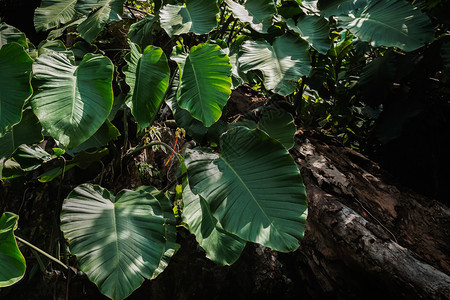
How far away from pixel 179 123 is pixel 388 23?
3.98 feet

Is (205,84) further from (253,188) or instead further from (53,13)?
(53,13)

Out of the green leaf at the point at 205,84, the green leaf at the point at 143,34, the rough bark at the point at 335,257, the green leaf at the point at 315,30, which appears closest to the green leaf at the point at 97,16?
the green leaf at the point at 143,34

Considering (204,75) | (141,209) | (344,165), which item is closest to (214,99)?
(204,75)

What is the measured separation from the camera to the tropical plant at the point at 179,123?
3.52 ft

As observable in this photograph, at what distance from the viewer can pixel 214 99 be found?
53.9 inches

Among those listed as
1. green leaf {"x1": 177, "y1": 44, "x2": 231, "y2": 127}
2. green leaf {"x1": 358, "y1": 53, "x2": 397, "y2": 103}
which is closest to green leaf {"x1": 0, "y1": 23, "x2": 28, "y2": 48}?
green leaf {"x1": 177, "y1": 44, "x2": 231, "y2": 127}

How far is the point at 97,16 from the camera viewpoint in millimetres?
1762

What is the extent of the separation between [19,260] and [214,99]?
90 centimetres

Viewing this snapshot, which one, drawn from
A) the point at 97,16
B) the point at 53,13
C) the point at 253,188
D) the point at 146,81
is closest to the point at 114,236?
the point at 253,188

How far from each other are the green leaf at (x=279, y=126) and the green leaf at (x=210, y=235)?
555 mm

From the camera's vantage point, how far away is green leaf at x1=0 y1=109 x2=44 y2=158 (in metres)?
1.46

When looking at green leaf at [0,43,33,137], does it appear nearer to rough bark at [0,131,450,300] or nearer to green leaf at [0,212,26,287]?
green leaf at [0,212,26,287]

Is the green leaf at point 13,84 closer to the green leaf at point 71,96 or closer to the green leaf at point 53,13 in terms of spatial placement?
the green leaf at point 71,96

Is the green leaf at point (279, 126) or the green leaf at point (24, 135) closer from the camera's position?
the green leaf at point (24, 135)
